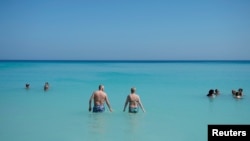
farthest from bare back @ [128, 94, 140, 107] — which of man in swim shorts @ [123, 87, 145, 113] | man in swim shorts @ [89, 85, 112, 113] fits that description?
man in swim shorts @ [89, 85, 112, 113]

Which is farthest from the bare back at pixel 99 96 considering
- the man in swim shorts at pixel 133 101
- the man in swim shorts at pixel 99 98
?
the man in swim shorts at pixel 133 101

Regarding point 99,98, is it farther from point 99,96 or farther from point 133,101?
point 133,101

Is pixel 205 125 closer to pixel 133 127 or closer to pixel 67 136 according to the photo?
pixel 133 127

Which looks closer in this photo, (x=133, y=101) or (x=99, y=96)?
(x=99, y=96)

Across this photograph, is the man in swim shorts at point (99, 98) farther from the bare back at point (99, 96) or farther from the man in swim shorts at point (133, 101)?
the man in swim shorts at point (133, 101)

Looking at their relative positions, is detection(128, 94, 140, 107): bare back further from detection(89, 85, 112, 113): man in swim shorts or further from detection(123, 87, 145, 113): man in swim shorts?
detection(89, 85, 112, 113): man in swim shorts

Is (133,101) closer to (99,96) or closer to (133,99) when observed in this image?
(133,99)

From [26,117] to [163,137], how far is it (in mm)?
4405

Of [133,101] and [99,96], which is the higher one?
[99,96]

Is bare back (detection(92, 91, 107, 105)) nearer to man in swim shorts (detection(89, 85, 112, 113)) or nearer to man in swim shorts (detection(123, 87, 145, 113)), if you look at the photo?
man in swim shorts (detection(89, 85, 112, 113))

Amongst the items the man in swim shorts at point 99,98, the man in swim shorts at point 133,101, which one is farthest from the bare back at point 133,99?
the man in swim shorts at point 99,98

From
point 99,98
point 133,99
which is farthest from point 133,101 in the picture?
point 99,98

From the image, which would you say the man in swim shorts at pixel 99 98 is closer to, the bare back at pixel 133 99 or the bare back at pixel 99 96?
the bare back at pixel 99 96

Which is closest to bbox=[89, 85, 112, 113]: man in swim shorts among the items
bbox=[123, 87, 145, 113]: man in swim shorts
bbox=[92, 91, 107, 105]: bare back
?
bbox=[92, 91, 107, 105]: bare back
